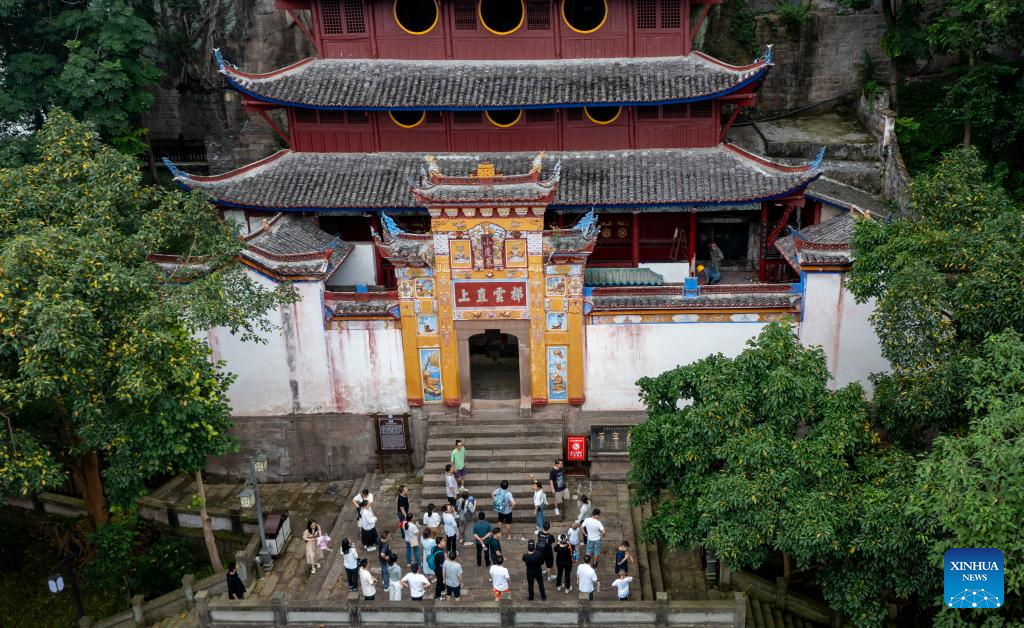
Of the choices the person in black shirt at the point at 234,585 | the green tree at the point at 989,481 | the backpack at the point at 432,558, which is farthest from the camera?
the person in black shirt at the point at 234,585

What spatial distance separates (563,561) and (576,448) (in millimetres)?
5360

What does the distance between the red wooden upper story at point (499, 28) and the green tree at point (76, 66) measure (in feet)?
25.5

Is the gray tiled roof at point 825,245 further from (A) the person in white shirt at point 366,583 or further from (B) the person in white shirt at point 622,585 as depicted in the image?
(A) the person in white shirt at point 366,583

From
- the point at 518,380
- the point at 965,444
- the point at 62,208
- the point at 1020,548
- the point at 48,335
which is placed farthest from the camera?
the point at 518,380

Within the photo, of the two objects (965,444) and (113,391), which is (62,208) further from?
(965,444)

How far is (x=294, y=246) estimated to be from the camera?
1006 inches

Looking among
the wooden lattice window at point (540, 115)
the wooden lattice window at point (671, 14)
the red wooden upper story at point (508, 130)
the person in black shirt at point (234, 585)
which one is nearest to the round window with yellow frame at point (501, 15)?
the wooden lattice window at point (540, 115)

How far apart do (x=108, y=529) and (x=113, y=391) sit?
4859mm

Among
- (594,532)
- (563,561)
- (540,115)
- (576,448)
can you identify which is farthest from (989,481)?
(540,115)

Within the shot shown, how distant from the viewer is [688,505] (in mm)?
17625

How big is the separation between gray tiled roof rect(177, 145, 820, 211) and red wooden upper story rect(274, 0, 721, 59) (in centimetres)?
339

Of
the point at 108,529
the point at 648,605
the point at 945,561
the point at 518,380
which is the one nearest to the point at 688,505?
the point at 648,605

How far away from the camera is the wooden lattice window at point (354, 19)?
28.3 m

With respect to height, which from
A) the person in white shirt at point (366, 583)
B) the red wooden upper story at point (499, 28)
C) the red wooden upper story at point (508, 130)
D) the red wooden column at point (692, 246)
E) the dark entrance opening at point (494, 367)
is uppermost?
the red wooden upper story at point (499, 28)
